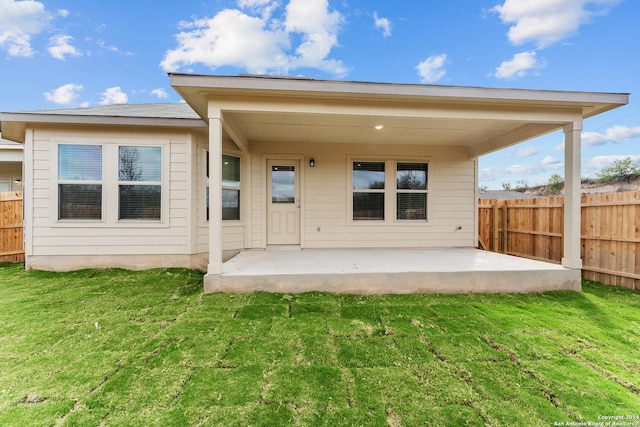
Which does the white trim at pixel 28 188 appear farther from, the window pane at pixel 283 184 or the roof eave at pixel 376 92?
the window pane at pixel 283 184

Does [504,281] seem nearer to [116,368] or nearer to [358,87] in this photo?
[358,87]

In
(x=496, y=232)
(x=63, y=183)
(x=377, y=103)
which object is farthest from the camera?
(x=496, y=232)

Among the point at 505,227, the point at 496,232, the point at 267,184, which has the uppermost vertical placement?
the point at 267,184

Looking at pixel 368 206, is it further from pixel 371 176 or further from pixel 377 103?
pixel 377 103

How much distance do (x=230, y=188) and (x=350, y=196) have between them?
253cm

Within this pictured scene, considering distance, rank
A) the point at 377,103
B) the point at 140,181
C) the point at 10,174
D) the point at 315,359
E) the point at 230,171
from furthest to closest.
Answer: the point at 10,174 < the point at 230,171 < the point at 140,181 < the point at 377,103 < the point at 315,359

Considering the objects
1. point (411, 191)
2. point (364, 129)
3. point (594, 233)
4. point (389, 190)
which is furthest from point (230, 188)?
point (594, 233)

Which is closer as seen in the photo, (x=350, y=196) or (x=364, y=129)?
(x=364, y=129)

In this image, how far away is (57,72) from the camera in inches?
527

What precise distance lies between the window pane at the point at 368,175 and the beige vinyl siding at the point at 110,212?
11.1 ft

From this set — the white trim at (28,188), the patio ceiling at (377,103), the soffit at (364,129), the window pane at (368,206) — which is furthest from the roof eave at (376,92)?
the white trim at (28,188)

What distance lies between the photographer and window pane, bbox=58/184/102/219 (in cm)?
485

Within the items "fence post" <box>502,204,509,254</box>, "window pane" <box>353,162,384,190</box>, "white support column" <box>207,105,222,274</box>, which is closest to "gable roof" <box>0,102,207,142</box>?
"white support column" <box>207,105,222,274</box>

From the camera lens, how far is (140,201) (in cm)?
498
